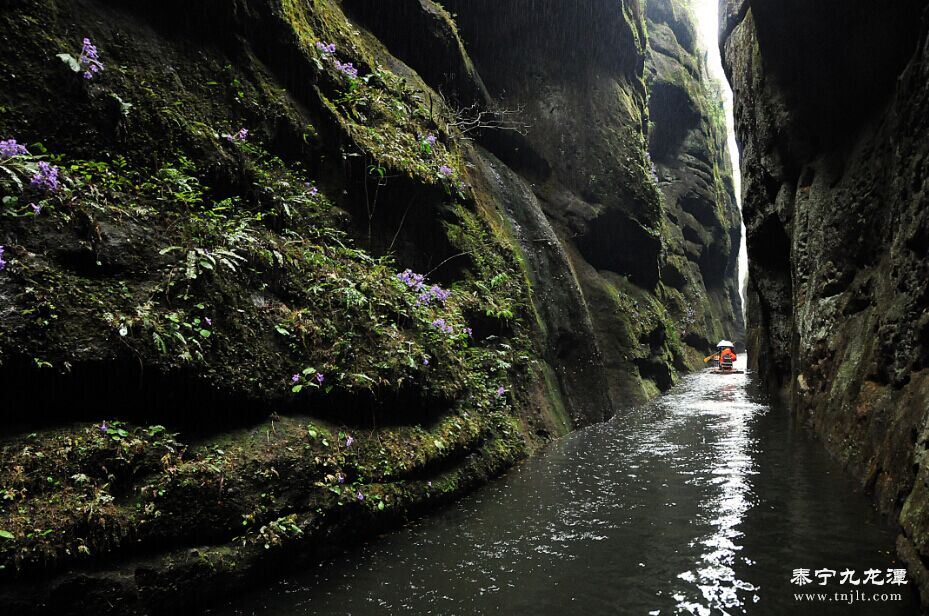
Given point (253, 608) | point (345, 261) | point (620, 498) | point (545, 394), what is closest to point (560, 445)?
point (545, 394)

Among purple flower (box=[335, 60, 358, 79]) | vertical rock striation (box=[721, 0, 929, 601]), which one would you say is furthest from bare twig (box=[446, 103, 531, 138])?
vertical rock striation (box=[721, 0, 929, 601])

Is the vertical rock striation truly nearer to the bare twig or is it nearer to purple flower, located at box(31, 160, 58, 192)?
the bare twig

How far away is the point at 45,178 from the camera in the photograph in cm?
403

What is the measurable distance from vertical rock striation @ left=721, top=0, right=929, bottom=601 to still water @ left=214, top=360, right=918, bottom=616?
1.71 ft

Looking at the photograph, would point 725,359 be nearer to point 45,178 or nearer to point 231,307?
point 231,307

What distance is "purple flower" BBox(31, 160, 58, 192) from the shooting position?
13.1 feet

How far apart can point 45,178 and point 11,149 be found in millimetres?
326

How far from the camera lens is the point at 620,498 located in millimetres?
6234

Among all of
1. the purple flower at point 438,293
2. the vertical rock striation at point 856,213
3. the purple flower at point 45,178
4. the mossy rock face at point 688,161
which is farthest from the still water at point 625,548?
the mossy rock face at point 688,161

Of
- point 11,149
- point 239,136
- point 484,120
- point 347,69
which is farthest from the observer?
point 484,120

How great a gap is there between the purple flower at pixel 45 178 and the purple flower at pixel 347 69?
16.7 feet

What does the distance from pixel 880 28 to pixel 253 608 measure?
31.0ft

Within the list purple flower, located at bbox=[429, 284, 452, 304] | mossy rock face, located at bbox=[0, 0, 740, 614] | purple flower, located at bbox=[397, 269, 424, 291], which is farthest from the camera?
purple flower, located at bbox=[429, 284, 452, 304]

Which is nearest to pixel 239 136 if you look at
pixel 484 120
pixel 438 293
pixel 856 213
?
pixel 438 293
